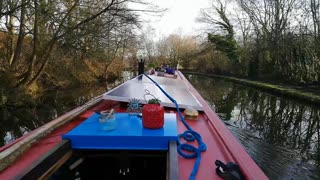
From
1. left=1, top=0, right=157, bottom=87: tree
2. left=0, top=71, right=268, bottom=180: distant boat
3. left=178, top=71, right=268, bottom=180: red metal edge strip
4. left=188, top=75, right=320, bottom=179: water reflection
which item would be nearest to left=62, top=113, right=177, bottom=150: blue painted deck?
left=0, top=71, right=268, bottom=180: distant boat

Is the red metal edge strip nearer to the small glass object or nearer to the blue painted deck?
the blue painted deck

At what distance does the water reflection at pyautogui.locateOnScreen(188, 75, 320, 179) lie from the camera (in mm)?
5344

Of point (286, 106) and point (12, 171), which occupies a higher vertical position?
point (12, 171)

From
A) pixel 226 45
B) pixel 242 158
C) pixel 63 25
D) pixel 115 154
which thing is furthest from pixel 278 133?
pixel 226 45

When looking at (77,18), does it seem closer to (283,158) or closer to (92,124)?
(283,158)

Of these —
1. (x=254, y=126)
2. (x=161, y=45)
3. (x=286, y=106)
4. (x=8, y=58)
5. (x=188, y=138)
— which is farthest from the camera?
(x=161, y=45)

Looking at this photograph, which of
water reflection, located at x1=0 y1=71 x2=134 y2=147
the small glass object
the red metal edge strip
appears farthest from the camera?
water reflection, located at x1=0 y1=71 x2=134 y2=147

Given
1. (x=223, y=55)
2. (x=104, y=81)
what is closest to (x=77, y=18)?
(x=104, y=81)

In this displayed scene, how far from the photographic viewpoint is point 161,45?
48.1 m

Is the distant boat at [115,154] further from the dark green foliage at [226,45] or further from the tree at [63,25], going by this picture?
the dark green foliage at [226,45]

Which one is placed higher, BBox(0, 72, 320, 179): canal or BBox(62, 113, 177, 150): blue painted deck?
BBox(62, 113, 177, 150): blue painted deck

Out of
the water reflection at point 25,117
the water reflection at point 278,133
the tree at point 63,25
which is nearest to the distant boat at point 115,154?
the water reflection at point 278,133

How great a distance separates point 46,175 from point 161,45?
4675 cm

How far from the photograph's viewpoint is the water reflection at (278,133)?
534 centimetres
